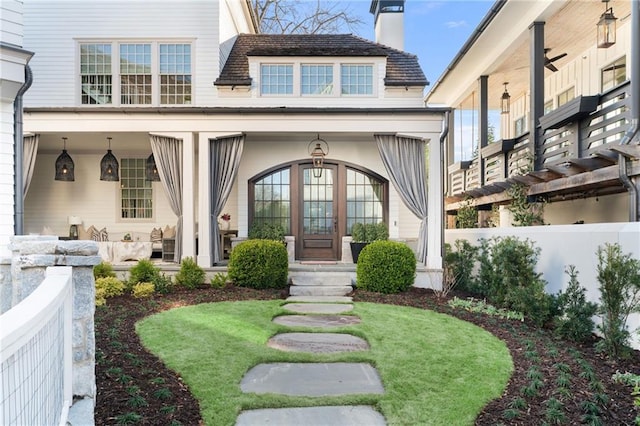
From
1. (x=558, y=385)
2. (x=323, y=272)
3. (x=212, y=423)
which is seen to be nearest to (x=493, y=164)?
(x=323, y=272)

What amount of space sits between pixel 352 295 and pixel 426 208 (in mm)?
2725

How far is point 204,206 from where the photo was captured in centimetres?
939

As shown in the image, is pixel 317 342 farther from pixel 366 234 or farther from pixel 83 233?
pixel 83 233

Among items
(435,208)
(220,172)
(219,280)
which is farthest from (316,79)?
(219,280)

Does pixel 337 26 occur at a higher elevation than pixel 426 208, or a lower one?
higher

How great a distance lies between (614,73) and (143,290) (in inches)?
446

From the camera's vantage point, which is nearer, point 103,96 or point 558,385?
point 558,385

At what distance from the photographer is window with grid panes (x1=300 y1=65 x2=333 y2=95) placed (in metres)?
11.0

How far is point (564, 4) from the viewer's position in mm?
8852

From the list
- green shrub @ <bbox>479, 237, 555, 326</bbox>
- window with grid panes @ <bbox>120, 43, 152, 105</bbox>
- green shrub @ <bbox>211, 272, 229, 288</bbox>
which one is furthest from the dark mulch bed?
window with grid panes @ <bbox>120, 43, 152, 105</bbox>

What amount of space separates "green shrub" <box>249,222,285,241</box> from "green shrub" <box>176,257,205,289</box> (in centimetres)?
220

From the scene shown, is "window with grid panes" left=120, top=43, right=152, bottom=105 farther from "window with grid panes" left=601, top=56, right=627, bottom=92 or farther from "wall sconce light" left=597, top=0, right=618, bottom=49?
"window with grid panes" left=601, top=56, right=627, bottom=92

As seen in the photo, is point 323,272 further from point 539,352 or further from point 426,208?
point 539,352

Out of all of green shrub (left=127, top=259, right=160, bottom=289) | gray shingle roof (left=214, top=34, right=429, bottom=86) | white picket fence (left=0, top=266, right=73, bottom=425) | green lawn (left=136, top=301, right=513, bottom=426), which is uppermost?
gray shingle roof (left=214, top=34, right=429, bottom=86)
